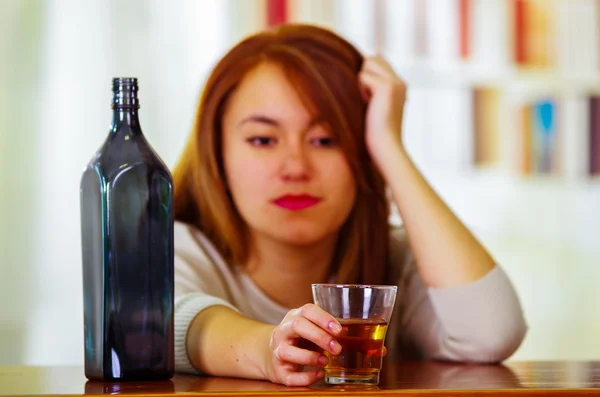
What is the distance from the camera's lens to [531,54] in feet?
10.6

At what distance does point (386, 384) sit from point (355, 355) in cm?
5

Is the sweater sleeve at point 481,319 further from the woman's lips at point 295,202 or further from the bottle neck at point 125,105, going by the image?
the bottle neck at point 125,105

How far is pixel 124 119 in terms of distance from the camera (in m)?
0.90

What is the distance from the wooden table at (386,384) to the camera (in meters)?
0.78

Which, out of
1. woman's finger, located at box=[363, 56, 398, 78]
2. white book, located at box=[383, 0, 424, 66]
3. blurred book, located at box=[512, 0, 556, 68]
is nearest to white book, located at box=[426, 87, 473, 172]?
white book, located at box=[383, 0, 424, 66]

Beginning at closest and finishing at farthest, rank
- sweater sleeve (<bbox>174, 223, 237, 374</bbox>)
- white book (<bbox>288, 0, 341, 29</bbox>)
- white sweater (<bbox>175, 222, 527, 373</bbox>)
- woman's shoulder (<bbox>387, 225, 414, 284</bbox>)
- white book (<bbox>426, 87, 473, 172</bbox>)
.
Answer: sweater sleeve (<bbox>174, 223, 237, 374</bbox>) → white sweater (<bbox>175, 222, 527, 373</bbox>) → woman's shoulder (<bbox>387, 225, 414, 284</bbox>) → white book (<bbox>288, 0, 341, 29</bbox>) → white book (<bbox>426, 87, 473, 172</bbox>)

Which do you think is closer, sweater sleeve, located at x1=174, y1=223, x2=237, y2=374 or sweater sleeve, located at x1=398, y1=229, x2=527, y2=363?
sweater sleeve, located at x1=174, y1=223, x2=237, y2=374

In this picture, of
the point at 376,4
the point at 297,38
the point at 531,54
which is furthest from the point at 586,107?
the point at 297,38

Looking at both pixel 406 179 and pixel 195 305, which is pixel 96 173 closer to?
pixel 195 305

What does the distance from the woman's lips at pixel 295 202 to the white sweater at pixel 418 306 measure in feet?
0.49

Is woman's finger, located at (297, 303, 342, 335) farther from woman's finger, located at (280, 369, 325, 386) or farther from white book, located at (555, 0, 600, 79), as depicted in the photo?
white book, located at (555, 0, 600, 79)

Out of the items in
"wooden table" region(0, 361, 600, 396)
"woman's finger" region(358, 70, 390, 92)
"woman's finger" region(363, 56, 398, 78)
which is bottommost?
"wooden table" region(0, 361, 600, 396)

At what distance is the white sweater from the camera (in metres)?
1.22

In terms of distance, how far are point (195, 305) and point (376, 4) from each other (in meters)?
2.14
